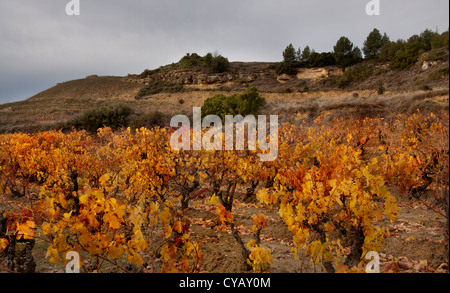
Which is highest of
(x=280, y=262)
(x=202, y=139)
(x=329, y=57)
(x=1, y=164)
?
(x=329, y=57)

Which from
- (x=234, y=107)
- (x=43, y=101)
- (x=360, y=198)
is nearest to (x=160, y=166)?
(x=360, y=198)

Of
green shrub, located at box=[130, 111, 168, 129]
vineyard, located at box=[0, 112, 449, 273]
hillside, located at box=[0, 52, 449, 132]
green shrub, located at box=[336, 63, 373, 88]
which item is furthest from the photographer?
green shrub, located at box=[336, 63, 373, 88]

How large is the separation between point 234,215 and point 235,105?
18059mm

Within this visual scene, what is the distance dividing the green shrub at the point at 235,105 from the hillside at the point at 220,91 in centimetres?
122

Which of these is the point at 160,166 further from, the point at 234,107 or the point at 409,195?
the point at 234,107

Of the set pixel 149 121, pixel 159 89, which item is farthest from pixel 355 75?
pixel 159 89

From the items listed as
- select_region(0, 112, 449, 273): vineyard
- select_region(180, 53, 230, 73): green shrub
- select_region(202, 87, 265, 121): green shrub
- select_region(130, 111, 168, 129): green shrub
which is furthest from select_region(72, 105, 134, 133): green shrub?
select_region(180, 53, 230, 73): green shrub

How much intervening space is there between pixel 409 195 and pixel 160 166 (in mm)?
6287

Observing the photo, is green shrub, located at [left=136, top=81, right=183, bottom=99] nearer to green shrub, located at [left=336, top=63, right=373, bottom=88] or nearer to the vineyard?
green shrub, located at [left=336, top=63, right=373, bottom=88]

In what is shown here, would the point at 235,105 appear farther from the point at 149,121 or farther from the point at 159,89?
the point at 159,89

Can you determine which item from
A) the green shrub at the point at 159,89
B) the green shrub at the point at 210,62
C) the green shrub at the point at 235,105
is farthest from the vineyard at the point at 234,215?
the green shrub at the point at 210,62

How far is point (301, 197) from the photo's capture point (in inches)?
132

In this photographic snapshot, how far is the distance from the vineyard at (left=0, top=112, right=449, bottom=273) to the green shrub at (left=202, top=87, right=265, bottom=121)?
12582 mm

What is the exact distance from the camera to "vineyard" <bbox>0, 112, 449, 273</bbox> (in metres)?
2.34
